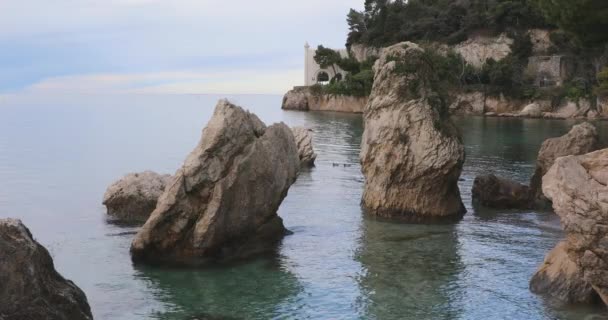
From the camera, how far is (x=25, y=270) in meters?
12.3

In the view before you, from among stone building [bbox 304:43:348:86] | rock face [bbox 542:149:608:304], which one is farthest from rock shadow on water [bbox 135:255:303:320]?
stone building [bbox 304:43:348:86]

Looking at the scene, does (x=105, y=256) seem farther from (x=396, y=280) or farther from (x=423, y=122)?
(x=423, y=122)

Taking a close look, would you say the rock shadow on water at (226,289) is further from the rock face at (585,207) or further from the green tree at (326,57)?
the green tree at (326,57)

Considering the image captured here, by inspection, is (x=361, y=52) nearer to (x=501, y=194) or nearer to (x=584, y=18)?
(x=584, y=18)

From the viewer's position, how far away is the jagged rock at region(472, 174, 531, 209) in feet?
97.1

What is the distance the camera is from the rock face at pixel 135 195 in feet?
87.7

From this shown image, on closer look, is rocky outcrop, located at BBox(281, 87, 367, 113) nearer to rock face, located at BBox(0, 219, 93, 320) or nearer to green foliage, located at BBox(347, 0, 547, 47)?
green foliage, located at BBox(347, 0, 547, 47)

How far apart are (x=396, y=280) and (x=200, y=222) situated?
17.9 ft

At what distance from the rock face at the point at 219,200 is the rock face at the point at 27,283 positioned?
23.6 feet

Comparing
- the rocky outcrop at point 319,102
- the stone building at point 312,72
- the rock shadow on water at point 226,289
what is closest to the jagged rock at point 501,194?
the rock shadow on water at point 226,289

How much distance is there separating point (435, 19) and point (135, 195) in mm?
108288

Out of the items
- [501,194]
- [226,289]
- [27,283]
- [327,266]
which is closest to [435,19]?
[501,194]

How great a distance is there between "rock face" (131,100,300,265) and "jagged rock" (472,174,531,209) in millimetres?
11083

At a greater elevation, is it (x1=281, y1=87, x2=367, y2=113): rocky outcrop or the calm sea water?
(x1=281, y1=87, x2=367, y2=113): rocky outcrop
